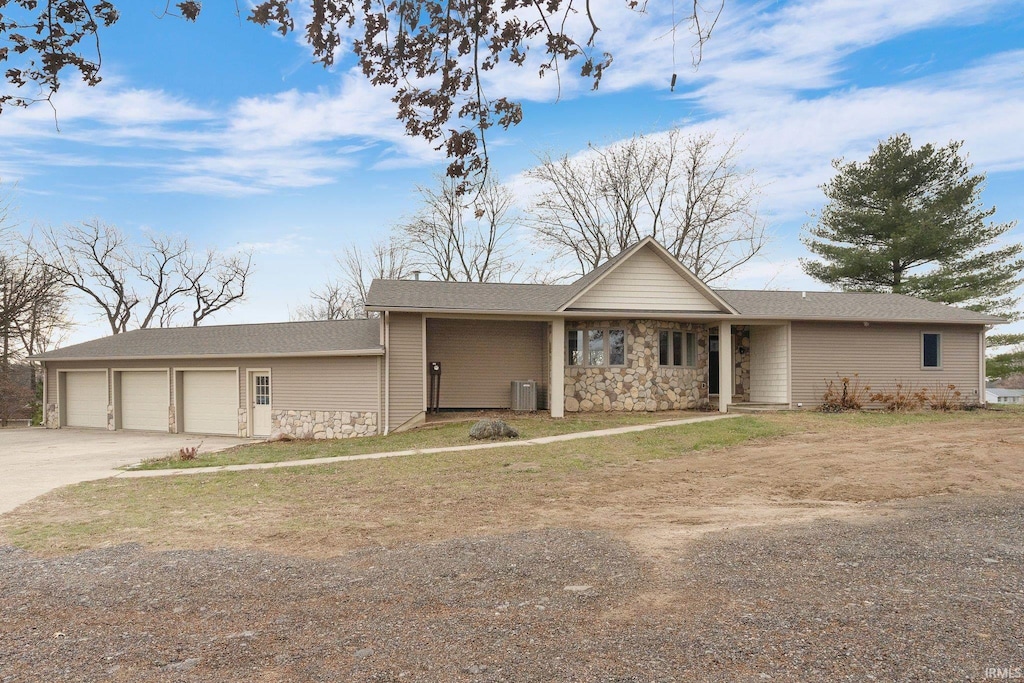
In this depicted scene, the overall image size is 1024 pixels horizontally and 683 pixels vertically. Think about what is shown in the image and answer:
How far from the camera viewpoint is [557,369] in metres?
17.4

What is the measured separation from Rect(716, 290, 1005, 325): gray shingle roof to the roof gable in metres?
1.29

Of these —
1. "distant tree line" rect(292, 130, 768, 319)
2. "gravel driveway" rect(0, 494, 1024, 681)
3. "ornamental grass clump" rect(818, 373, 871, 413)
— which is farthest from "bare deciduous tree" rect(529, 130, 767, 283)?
"gravel driveway" rect(0, 494, 1024, 681)

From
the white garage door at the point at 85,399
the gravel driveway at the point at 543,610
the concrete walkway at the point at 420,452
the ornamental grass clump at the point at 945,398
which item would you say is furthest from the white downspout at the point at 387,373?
the ornamental grass clump at the point at 945,398

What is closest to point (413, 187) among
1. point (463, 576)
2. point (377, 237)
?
point (377, 237)

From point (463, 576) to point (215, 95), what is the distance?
11.2 m

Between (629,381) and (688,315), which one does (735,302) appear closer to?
(688,315)

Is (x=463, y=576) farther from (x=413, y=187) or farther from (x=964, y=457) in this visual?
(x=413, y=187)

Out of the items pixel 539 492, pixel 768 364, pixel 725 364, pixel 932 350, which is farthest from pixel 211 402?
pixel 932 350

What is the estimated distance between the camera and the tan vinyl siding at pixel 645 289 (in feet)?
58.5

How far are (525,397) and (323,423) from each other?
5.75 metres

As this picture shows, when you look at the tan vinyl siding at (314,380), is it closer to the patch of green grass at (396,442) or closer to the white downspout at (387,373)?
the white downspout at (387,373)

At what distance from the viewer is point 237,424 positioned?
755 inches

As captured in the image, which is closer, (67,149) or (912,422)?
(912,422)

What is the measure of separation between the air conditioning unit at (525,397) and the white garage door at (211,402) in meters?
8.33
